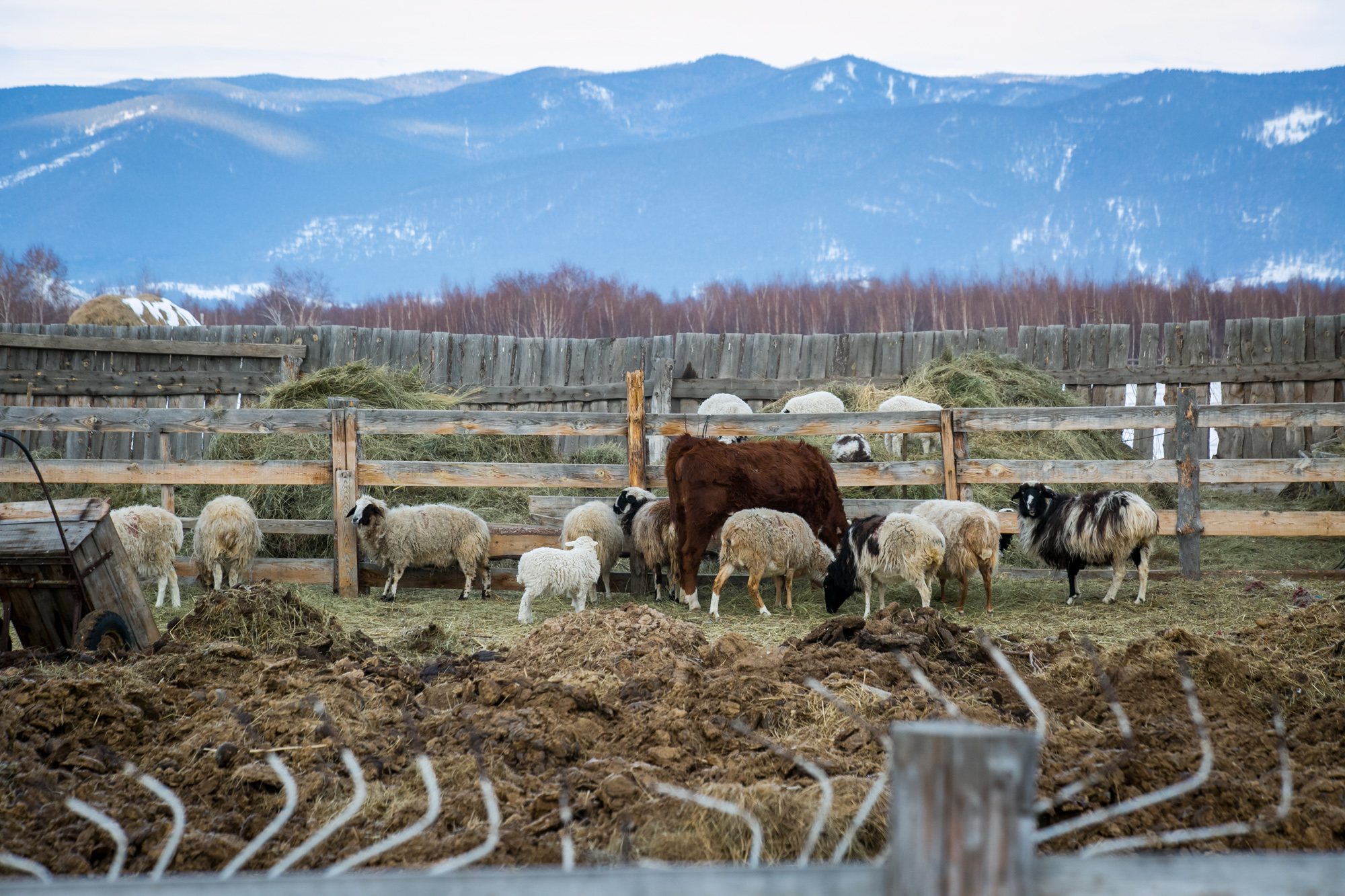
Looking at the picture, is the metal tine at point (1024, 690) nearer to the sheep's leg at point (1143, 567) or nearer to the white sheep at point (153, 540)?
the sheep's leg at point (1143, 567)

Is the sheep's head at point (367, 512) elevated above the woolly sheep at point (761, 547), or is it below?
above

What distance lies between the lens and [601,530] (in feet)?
27.9

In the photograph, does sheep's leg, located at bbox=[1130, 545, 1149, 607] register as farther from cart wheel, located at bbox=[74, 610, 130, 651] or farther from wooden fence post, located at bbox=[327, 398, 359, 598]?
cart wheel, located at bbox=[74, 610, 130, 651]

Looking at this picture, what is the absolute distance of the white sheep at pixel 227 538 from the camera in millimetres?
8266

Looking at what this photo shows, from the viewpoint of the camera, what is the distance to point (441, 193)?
13675 cm

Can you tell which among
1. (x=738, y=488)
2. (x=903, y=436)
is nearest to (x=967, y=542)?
(x=738, y=488)

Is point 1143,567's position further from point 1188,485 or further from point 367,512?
point 367,512

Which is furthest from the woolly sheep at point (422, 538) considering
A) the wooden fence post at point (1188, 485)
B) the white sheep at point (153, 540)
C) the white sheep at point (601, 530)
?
the wooden fence post at point (1188, 485)

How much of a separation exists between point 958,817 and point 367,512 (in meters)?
7.94

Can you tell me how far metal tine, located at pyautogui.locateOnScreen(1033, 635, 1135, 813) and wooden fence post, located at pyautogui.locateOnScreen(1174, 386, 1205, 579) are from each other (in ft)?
13.8

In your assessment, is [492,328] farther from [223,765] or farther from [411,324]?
[223,765]

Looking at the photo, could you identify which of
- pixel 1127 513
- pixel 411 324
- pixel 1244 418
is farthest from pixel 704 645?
pixel 411 324

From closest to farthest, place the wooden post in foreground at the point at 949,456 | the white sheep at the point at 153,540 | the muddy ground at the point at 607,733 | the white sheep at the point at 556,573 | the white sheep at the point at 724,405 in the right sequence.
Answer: the muddy ground at the point at 607,733 < the white sheep at the point at 556,573 < the white sheep at the point at 153,540 < the wooden post in foreground at the point at 949,456 < the white sheep at the point at 724,405

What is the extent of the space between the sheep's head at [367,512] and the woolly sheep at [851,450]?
5116 millimetres
